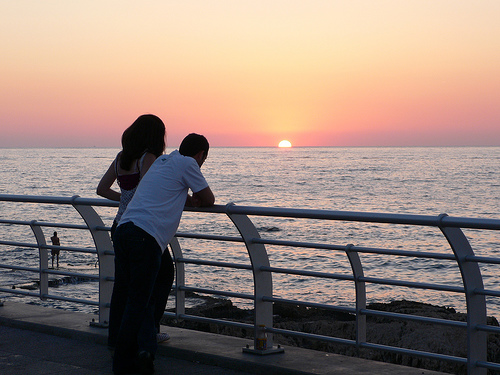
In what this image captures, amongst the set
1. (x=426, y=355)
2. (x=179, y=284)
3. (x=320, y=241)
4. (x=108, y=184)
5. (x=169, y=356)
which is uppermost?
(x=108, y=184)

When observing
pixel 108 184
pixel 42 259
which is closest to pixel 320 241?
pixel 42 259

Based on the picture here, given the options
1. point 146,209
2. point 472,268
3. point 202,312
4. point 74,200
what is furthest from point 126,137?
point 202,312

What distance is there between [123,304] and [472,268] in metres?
2.32

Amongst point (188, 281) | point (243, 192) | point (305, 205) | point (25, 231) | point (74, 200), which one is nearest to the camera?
point (74, 200)

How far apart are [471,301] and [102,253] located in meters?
2.95

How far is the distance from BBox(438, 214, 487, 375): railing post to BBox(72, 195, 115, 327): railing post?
9.32ft

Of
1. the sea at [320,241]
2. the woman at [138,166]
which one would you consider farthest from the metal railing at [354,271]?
the sea at [320,241]

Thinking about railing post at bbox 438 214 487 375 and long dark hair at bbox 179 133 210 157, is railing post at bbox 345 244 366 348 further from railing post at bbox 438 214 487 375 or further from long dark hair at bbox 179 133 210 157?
long dark hair at bbox 179 133 210 157

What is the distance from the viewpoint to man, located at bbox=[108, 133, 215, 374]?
4.15 metres

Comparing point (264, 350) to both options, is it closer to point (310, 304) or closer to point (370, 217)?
point (310, 304)

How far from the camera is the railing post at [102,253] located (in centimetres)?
548

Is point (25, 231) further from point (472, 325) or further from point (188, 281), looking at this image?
point (472, 325)

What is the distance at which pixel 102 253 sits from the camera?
554 centimetres

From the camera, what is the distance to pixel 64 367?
459 centimetres
